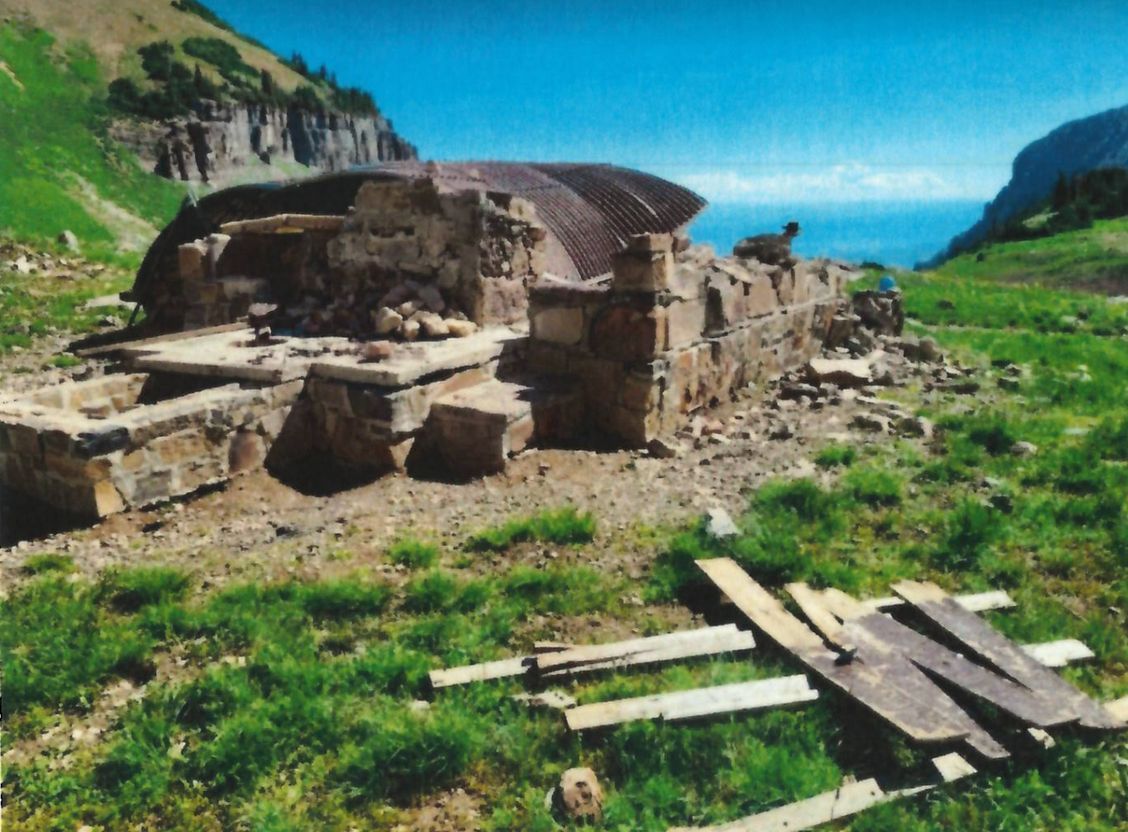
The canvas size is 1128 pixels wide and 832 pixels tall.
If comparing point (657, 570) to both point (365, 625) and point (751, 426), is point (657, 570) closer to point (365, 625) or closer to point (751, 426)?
point (365, 625)

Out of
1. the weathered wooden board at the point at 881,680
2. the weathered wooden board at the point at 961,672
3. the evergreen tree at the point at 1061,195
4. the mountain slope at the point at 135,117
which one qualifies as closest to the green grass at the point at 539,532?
the weathered wooden board at the point at 881,680

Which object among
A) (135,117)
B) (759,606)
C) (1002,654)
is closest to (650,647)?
Result: (759,606)

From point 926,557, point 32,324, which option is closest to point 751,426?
point 926,557

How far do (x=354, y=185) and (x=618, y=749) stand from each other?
9.84 metres

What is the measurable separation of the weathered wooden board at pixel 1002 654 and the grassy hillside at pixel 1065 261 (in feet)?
81.7

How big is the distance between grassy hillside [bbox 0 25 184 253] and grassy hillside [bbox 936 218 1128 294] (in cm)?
3798

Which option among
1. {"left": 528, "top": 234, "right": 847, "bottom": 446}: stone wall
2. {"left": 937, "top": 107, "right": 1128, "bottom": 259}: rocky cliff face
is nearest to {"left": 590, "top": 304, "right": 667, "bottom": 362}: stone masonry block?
{"left": 528, "top": 234, "right": 847, "bottom": 446}: stone wall

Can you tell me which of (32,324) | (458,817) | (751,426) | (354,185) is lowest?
(458,817)

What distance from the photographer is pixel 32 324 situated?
12.3 metres

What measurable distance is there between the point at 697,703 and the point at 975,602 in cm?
192

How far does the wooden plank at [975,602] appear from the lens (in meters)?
4.27

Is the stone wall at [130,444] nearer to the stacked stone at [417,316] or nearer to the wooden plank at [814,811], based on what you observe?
the stacked stone at [417,316]

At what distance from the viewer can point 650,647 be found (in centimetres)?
395

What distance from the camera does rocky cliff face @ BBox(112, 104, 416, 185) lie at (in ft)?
183
